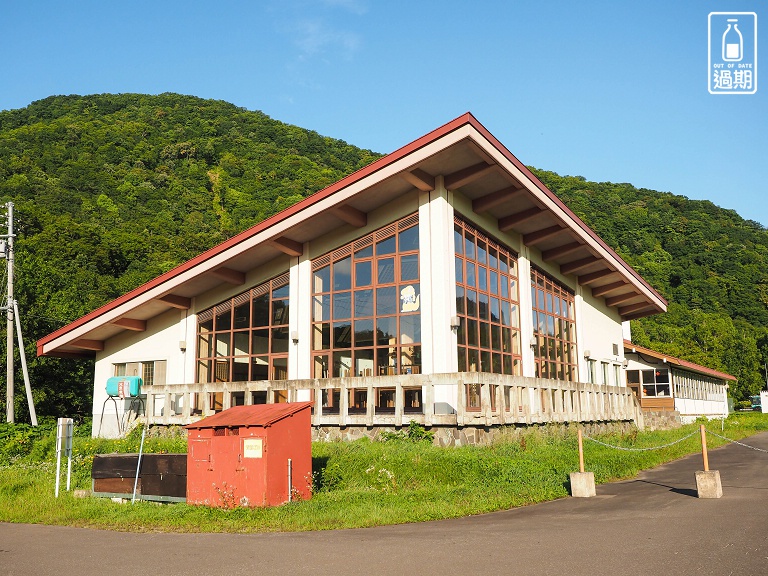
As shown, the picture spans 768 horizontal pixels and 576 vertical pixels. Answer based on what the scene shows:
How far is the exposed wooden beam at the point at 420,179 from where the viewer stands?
55.6 feet

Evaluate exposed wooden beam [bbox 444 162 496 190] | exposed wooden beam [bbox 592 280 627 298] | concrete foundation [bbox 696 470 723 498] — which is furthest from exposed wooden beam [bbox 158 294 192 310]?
exposed wooden beam [bbox 592 280 627 298]

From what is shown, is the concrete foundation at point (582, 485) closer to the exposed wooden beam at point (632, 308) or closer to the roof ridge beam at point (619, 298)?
the roof ridge beam at point (619, 298)

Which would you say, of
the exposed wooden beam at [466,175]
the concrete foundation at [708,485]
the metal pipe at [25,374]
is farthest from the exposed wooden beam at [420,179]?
the metal pipe at [25,374]

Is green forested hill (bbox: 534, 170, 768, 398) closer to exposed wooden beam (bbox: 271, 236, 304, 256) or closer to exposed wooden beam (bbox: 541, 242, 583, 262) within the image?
exposed wooden beam (bbox: 541, 242, 583, 262)

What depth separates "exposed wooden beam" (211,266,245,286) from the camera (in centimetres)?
2025

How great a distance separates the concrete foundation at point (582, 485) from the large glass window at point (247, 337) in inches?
375

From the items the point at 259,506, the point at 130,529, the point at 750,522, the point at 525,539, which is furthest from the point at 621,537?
the point at 130,529

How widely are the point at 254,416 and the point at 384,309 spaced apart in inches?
265

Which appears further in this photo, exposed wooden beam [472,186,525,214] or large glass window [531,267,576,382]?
large glass window [531,267,576,382]

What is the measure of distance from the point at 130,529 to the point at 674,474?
11.2m

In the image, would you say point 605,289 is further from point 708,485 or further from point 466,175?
point 708,485

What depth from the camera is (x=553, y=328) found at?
2367 cm

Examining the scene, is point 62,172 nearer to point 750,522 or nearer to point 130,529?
point 130,529

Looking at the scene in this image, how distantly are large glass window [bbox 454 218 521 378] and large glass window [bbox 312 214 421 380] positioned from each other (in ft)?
3.92
